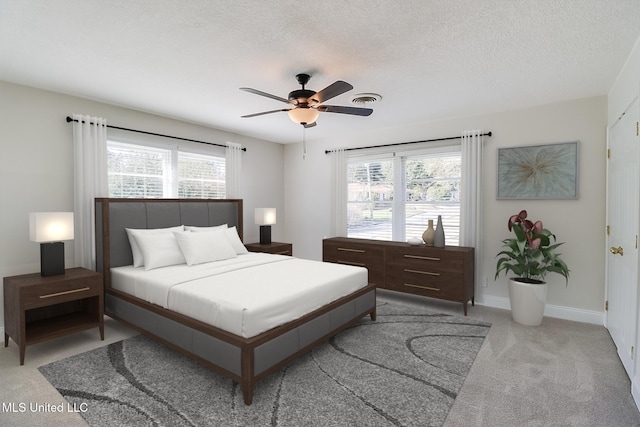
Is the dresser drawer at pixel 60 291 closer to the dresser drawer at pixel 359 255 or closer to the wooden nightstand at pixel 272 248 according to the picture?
the wooden nightstand at pixel 272 248

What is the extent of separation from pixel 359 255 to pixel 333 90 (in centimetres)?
275

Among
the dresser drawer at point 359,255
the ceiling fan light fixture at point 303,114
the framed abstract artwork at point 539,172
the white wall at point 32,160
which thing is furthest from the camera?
the dresser drawer at point 359,255

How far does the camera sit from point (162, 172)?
4.38 m

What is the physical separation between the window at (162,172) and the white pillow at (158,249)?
819 mm

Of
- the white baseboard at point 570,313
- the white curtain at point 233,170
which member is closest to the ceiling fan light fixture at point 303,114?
the white curtain at point 233,170

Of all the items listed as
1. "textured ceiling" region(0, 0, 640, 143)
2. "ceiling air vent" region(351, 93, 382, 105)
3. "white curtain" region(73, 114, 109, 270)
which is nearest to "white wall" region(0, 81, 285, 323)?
"white curtain" region(73, 114, 109, 270)

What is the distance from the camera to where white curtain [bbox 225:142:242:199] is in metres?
5.08

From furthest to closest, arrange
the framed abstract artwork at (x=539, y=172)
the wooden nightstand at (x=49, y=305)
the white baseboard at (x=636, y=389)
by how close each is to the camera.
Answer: the framed abstract artwork at (x=539, y=172), the wooden nightstand at (x=49, y=305), the white baseboard at (x=636, y=389)

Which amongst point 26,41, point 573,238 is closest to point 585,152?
point 573,238

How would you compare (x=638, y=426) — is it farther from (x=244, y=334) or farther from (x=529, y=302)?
(x=244, y=334)

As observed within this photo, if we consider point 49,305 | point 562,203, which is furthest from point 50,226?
point 562,203

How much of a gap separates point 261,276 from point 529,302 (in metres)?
2.86

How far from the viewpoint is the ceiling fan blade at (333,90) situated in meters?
2.27

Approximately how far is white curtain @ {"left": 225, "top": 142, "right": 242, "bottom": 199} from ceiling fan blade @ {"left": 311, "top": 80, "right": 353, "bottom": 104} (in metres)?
2.81
